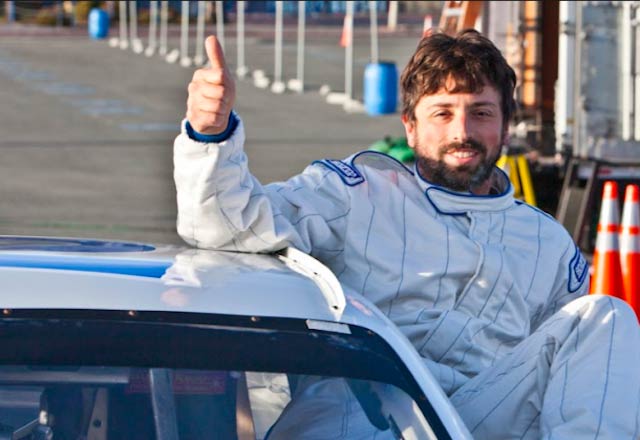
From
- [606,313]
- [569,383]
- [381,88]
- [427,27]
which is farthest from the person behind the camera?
[381,88]

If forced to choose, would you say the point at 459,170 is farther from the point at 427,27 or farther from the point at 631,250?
the point at 427,27

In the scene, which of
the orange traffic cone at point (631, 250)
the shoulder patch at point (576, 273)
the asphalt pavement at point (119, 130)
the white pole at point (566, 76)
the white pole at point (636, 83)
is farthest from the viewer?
the asphalt pavement at point (119, 130)

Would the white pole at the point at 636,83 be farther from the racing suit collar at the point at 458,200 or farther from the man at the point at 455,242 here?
the racing suit collar at the point at 458,200

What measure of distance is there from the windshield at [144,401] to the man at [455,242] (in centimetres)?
15

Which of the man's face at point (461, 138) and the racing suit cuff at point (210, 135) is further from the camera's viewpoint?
the man's face at point (461, 138)

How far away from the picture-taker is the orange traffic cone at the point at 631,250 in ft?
25.8

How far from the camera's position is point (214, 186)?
3359mm

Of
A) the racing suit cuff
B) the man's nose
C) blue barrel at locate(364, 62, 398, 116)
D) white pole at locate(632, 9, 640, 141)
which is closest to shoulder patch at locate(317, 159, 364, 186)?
the man's nose

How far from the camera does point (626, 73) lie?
10.6 m

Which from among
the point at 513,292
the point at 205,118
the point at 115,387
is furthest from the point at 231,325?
the point at 513,292

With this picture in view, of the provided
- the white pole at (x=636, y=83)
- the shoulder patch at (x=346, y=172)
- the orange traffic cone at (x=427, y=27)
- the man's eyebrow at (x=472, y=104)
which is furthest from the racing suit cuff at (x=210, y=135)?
the white pole at (x=636, y=83)

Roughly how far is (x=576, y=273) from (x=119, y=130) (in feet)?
48.6

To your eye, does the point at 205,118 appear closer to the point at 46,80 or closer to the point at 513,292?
the point at 513,292

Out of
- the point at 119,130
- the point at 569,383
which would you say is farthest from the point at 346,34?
the point at 569,383
